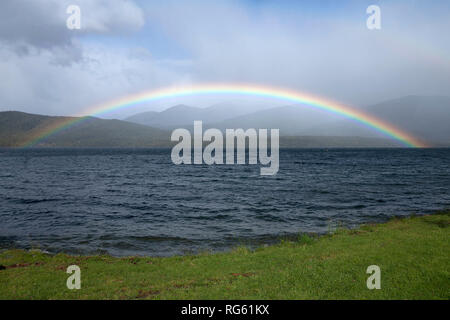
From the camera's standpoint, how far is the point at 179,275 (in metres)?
12.9

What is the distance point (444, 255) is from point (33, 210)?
116 ft

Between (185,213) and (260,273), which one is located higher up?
(260,273)

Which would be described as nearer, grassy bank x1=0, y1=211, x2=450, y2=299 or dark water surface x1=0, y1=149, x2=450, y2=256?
grassy bank x1=0, y1=211, x2=450, y2=299

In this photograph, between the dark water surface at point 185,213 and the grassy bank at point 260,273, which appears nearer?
the grassy bank at point 260,273

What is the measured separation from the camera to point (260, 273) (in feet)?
40.6

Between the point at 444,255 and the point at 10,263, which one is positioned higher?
the point at 444,255

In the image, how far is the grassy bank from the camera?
10305mm

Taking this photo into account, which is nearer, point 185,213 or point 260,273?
point 260,273

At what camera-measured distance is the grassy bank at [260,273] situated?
1030cm
